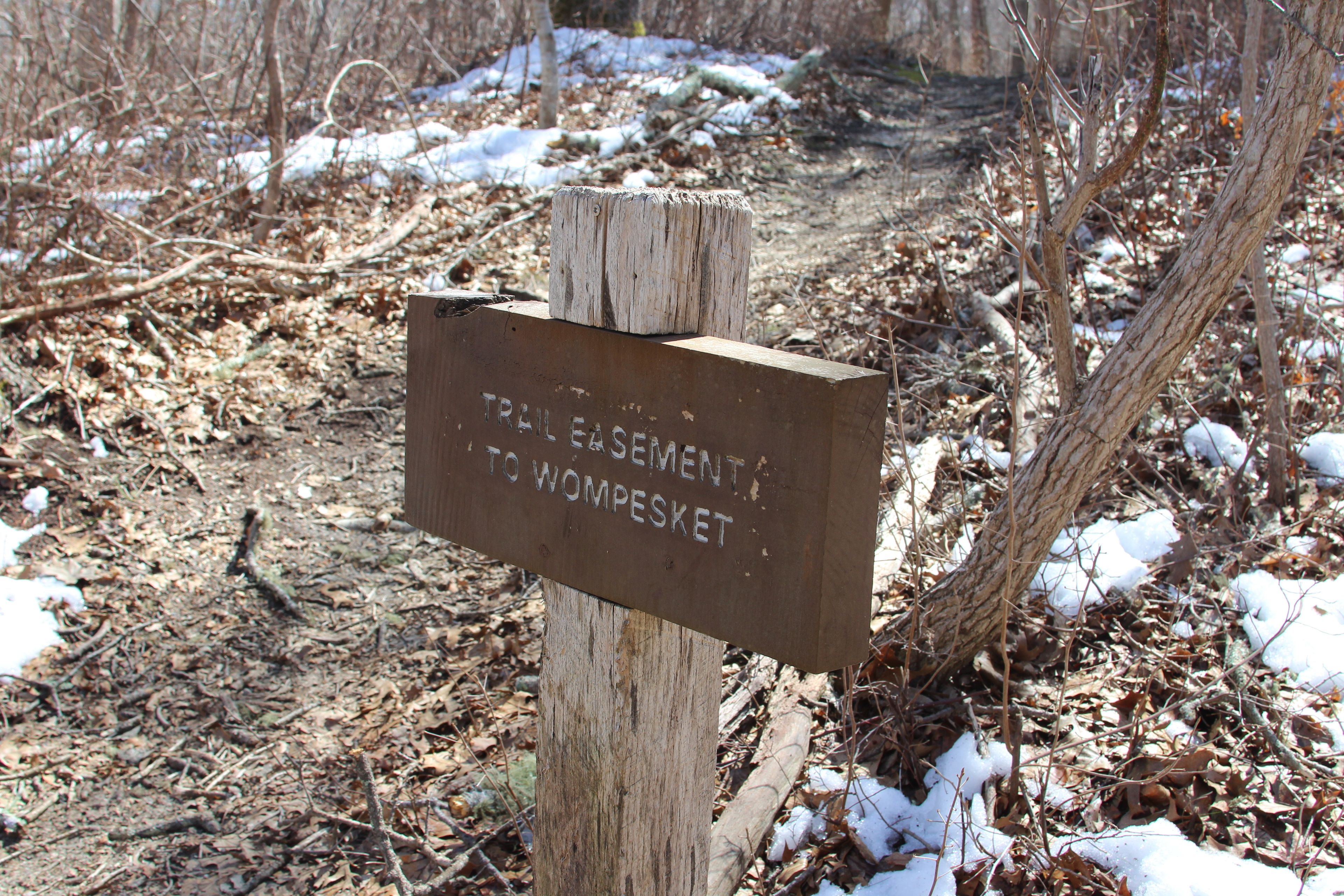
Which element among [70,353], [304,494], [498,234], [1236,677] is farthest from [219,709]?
[498,234]

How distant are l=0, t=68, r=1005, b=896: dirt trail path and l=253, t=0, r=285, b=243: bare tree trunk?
1380 millimetres

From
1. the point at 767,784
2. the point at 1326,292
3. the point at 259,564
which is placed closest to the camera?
the point at 767,784

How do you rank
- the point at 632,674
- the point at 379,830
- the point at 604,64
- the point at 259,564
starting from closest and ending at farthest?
the point at 632,674, the point at 379,830, the point at 259,564, the point at 604,64

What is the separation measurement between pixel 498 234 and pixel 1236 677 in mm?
6687

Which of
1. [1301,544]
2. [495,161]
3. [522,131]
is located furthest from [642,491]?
[522,131]

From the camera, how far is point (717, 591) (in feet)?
5.14

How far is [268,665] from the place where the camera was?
4.32 m

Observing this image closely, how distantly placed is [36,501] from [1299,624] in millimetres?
6011

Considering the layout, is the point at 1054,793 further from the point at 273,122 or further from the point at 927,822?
the point at 273,122

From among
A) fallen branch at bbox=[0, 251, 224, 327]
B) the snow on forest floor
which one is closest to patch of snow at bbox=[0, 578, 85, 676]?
the snow on forest floor

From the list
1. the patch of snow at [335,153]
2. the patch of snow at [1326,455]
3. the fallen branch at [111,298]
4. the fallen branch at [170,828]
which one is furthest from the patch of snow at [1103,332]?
the patch of snow at [335,153]

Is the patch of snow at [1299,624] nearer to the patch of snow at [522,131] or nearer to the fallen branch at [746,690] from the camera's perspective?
the fallen branch at [746,690]

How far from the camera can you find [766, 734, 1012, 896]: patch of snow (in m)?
2.60

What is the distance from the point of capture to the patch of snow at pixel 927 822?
2604 millimetres
